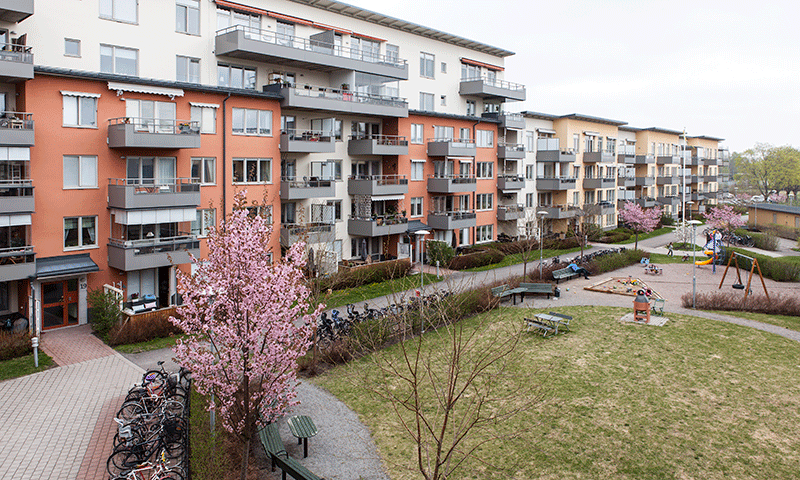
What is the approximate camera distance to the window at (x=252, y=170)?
30.2 metres

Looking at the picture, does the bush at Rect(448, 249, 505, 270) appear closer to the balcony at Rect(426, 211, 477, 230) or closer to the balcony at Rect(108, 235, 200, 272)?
the balcony at Rect(426, 211, 477, 230)

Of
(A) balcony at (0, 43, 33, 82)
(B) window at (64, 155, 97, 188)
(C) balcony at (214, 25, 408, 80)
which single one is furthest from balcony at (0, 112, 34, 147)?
(C) balcony at (214, 25, 408, 80)

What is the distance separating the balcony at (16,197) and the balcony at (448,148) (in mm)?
26284

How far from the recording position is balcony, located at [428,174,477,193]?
4216 centimetres

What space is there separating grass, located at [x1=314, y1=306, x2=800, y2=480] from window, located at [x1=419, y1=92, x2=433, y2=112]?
25.8m

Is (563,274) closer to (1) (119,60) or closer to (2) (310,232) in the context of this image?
(2) (310,232)

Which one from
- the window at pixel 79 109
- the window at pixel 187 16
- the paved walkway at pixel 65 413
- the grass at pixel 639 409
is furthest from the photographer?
the window at pixel 187 16

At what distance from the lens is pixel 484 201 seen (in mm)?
47906

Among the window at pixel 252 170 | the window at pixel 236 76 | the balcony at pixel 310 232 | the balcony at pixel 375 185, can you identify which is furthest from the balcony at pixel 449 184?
the window at pixel 236 76

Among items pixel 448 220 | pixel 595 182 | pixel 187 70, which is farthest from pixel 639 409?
pixel 595 182

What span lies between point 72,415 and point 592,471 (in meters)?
13.6

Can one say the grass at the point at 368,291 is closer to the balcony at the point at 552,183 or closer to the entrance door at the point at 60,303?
the entrance door at the point at 60,303

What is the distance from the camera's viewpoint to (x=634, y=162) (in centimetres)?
7081

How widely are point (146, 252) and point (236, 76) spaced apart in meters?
11.9
